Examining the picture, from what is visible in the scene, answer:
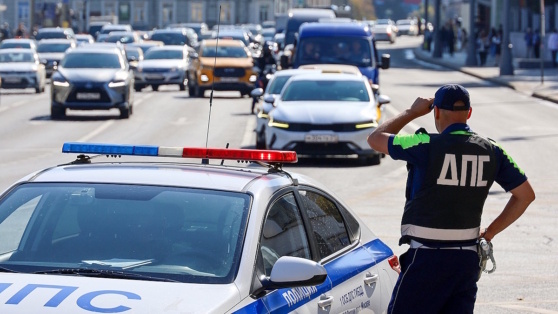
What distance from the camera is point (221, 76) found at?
42188mm

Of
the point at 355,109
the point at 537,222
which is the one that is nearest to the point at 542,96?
the point at 355,109

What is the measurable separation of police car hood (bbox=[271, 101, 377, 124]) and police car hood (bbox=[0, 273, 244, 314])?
1652cm

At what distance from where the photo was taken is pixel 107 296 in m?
5.09

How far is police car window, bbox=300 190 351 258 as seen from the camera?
6422 mm

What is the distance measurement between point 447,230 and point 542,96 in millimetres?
35572

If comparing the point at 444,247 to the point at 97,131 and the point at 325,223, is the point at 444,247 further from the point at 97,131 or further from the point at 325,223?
the point at 97,131

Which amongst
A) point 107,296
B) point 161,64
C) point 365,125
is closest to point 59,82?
point 365,125

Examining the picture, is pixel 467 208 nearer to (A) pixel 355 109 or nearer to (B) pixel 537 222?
(B) pixel 537 222

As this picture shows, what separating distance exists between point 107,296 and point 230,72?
122 ft

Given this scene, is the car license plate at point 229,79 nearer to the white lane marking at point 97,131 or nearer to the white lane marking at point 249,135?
the white lane marking at point 249,135

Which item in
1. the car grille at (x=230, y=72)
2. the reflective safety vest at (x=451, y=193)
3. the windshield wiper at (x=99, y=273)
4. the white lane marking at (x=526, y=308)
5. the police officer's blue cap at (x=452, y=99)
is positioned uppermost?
the police officer's blue cap at (x=452, y=99)

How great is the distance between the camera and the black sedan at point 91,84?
31984 mm

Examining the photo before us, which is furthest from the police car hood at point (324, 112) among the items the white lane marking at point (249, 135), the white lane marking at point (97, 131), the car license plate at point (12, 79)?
the car license plate at point (12, 79)

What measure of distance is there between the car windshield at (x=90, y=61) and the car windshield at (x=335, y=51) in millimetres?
4845
